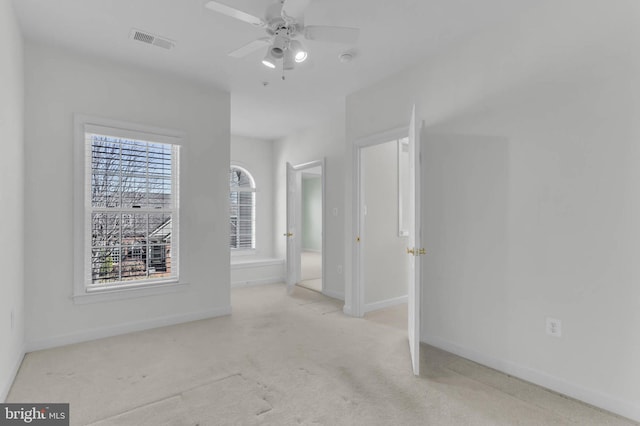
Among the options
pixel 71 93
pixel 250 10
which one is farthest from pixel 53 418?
pixel 250 10

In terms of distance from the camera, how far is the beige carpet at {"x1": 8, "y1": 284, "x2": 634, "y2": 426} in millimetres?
2033

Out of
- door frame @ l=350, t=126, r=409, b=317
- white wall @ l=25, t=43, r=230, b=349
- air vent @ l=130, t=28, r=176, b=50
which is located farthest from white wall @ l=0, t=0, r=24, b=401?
door frame @ l=350, t=126, r=409, b=317

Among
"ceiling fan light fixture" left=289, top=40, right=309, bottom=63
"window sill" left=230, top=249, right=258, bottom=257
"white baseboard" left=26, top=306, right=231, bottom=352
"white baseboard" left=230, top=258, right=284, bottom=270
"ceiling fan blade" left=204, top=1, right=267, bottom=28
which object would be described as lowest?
"white baseboard" left=26, top=306, right=231, bottom=352

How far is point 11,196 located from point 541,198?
3.88 m

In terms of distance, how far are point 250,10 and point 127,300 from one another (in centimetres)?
305

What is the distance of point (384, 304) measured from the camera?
14.4 ft

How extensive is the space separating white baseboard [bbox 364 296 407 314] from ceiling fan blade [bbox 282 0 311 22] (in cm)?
326

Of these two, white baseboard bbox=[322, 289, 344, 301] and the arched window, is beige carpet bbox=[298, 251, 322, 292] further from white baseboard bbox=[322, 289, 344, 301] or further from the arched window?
the arched window

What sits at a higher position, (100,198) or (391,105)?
(391,105)

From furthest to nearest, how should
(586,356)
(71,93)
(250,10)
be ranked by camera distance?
(71,93)
(250,10)
(586,356)

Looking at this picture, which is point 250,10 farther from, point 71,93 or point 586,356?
point 586,356

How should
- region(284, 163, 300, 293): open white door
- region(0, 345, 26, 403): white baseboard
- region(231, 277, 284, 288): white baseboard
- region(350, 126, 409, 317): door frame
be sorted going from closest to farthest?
region(0, 345, 26, 403): white baseboard
region(350, 126, 409, 317): door frame
region(284, 163, 300, 293): open white door
region(231, 277, 284, 288): white baseboard

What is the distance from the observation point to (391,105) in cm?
365

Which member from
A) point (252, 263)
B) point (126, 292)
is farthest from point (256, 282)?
point (126, 292)
